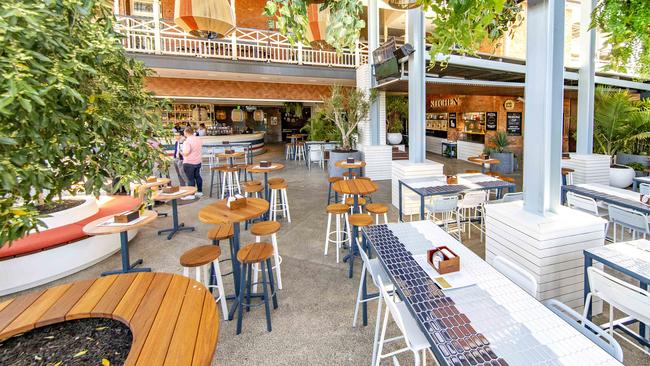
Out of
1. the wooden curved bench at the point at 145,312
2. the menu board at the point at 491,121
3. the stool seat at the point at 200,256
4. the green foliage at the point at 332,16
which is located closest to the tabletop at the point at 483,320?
the wooden curved bench at the point at 145,312

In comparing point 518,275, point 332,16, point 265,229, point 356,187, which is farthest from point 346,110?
point 332,16

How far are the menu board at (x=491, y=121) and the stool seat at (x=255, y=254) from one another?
11.3m

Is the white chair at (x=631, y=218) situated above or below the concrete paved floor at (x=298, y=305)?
above

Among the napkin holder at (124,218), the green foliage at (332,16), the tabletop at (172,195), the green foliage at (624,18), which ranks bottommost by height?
the napkin holder at (124,218)

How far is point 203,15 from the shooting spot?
11.4 feet

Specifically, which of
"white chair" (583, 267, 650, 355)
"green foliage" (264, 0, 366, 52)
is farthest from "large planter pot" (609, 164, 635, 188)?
"green foliage" (264, 0, 366, 52)

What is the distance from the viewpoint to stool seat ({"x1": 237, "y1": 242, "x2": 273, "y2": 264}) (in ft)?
8.80

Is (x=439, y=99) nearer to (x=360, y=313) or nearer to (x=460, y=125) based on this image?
(x=460, y=125)

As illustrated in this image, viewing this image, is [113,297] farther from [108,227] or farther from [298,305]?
[108,227]

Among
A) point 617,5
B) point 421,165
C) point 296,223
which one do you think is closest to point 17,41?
point 617,5

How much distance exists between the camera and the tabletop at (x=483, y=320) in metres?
1.29

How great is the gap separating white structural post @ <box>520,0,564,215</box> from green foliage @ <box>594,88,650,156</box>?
245 inches

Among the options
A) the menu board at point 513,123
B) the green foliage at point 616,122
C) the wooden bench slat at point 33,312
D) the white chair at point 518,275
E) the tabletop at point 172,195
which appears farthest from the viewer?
the menu board at point 513,123

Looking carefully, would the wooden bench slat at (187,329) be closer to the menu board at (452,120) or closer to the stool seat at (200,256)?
the stool seat at (200,256)
